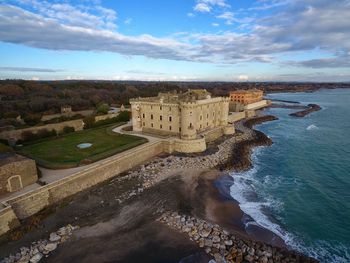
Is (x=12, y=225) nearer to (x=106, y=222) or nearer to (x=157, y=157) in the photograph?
(x=106, y=222)

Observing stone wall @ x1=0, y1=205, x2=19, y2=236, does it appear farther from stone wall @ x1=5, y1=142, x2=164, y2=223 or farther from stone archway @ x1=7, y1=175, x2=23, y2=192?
stone archway @ x1=7, y1=175, x2=23, y2=192

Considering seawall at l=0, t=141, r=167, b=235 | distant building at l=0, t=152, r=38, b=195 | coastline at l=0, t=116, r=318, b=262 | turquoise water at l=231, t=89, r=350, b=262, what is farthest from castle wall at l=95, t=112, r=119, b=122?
turquoise water at l=231, t=89, r=350, b=262

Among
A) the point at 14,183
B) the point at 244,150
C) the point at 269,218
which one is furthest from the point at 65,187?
the point at 244,150

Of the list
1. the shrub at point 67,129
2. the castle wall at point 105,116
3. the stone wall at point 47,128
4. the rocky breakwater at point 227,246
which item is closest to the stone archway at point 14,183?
the rocky breakwater at point 227,246

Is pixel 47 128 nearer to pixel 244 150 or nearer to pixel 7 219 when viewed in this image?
pixel 7 219

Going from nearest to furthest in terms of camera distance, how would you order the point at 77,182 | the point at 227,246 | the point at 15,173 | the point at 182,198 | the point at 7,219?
the point at 227,246 < the point at 7,219 < the point at 15,173 < the point at 182,198 < the point at 77,182
